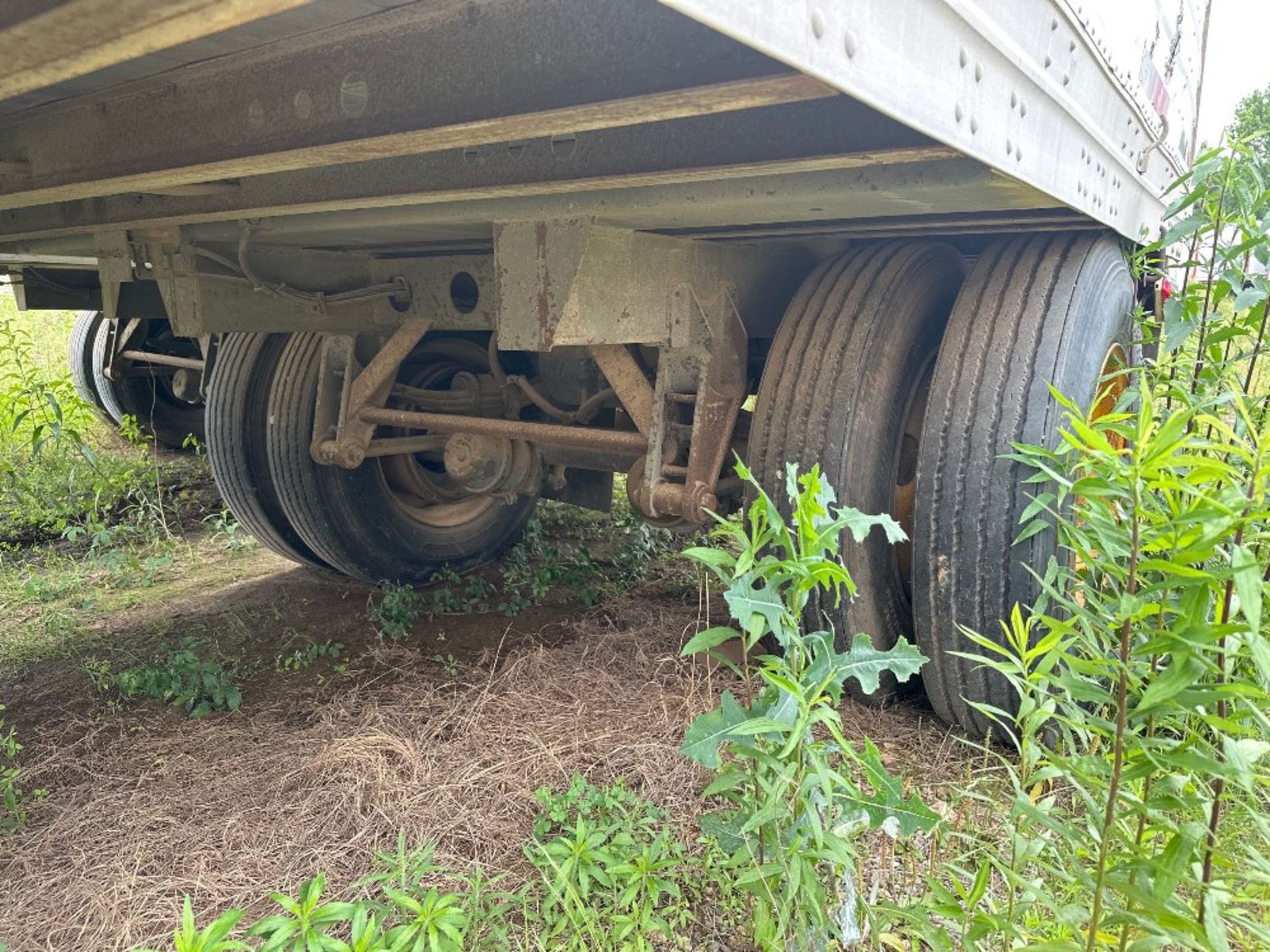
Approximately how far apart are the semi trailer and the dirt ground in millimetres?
523

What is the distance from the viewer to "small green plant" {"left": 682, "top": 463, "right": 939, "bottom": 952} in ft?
4.47

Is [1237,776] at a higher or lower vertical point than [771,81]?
lower

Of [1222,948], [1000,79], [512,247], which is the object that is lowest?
[1222,948]

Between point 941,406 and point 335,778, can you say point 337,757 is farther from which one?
point 941,406

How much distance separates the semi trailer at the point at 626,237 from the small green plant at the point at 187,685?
81 centimetres

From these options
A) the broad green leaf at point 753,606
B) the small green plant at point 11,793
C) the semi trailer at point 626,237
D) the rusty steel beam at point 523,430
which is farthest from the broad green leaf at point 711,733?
the small green plant at point 11,793

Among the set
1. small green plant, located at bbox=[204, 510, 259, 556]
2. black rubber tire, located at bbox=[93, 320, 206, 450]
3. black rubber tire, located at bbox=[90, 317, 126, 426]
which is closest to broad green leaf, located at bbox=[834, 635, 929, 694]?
small green plant, located at bbox=[204, 510, 259, 556]

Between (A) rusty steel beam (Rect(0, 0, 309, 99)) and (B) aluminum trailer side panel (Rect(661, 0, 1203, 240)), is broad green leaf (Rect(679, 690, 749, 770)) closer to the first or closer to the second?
(B) aluminum trailer side panel (Rect(661, 0, 1203, 240))

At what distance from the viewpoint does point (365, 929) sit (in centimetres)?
135

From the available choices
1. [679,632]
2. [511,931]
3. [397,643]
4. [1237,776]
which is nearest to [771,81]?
[1237,776]

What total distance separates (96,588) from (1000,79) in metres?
4.11

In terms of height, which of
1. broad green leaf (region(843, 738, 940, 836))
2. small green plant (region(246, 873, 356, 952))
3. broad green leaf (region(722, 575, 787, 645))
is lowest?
small green plant (region(246, 873, 356, 952))

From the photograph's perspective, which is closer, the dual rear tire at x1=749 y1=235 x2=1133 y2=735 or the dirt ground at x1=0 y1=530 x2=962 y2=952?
the dirt ground at x1=0 y1=530 x2=962 y2=952

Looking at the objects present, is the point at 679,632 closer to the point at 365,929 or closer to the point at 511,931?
the point at 511,931
